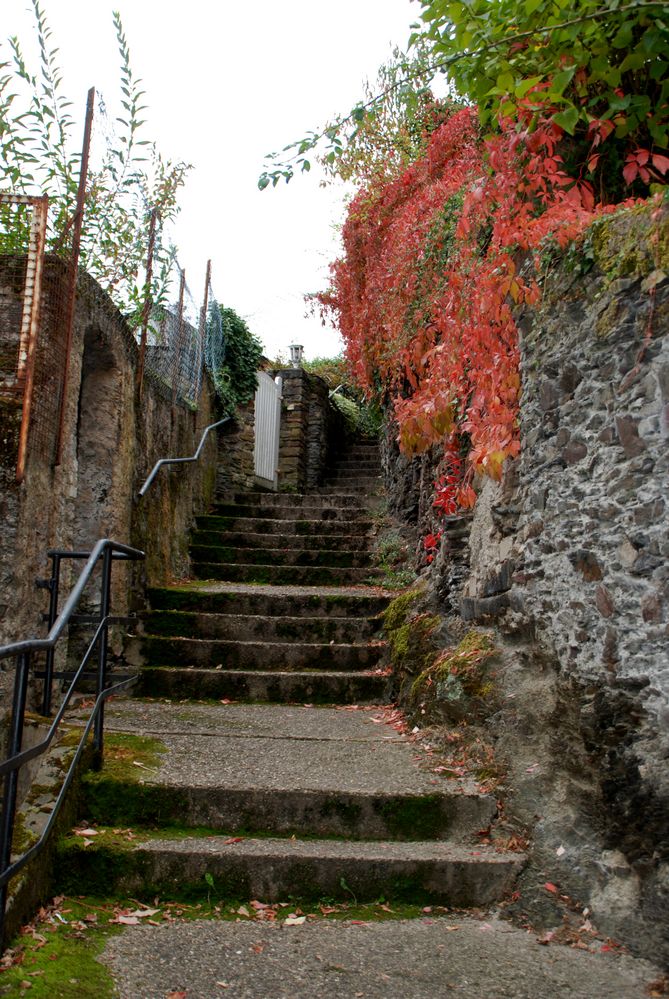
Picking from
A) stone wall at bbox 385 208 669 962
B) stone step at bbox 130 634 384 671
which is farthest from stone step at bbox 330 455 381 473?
stone wall at bbox 385 208 669 962

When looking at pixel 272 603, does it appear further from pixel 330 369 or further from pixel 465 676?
pixel 330 369

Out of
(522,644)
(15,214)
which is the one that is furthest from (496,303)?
(15,214)

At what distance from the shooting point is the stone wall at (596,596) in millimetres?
2686

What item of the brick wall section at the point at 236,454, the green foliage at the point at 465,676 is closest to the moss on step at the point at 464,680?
the green foliage at the point at 465,676

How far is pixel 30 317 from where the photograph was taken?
4.04 m

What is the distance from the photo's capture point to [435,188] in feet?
18.4

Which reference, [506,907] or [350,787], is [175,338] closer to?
[350,787]

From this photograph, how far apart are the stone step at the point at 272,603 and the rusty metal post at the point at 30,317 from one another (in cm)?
228

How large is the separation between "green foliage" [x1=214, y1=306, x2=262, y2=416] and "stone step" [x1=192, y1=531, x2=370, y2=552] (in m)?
2.44

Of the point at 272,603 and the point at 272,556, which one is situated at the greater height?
the point at 272,556

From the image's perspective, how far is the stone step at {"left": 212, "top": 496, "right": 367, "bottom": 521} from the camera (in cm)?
842

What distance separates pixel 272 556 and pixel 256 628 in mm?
1673

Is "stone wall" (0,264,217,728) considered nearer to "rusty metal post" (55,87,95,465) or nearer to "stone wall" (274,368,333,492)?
"rusty metal post" (55,87,95,465)

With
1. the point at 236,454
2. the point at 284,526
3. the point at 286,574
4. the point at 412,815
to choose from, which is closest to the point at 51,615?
the point at 412,815
